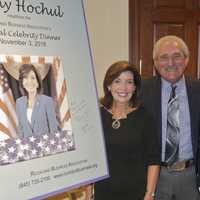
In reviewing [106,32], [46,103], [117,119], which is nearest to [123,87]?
[117,119]

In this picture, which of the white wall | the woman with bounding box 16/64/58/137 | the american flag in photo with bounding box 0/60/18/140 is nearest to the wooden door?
the white wall

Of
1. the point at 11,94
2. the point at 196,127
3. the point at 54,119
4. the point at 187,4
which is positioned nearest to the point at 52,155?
the point at 54,119

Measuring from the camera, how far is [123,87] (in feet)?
6.22

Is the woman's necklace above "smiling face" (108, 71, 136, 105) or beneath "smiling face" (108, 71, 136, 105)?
beneath

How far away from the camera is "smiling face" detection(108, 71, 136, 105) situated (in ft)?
6.22

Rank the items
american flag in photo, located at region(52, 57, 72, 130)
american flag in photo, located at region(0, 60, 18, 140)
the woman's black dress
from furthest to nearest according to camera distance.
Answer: the woman's black dress → american flag in photo, located at region(52, 57, 72, 130) → american flag in photo, located at region(0, 60, 18, 140)

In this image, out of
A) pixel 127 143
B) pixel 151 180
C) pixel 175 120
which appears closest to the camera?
pixel 127 143

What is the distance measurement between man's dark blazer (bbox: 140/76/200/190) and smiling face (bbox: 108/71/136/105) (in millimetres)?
245

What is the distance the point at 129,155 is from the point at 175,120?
43cm

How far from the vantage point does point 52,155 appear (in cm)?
153

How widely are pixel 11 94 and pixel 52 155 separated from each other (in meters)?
0.32

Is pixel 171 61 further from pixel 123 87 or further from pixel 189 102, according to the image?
pixel 123 87

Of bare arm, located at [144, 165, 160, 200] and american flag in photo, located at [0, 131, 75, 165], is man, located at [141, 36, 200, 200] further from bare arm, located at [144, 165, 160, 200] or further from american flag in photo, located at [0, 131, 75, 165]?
american flag in photo, located at [0, 131, 75, 165]

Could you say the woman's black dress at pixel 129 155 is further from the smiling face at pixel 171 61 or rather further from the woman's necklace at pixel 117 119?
the smiling face at pixel 171 61
